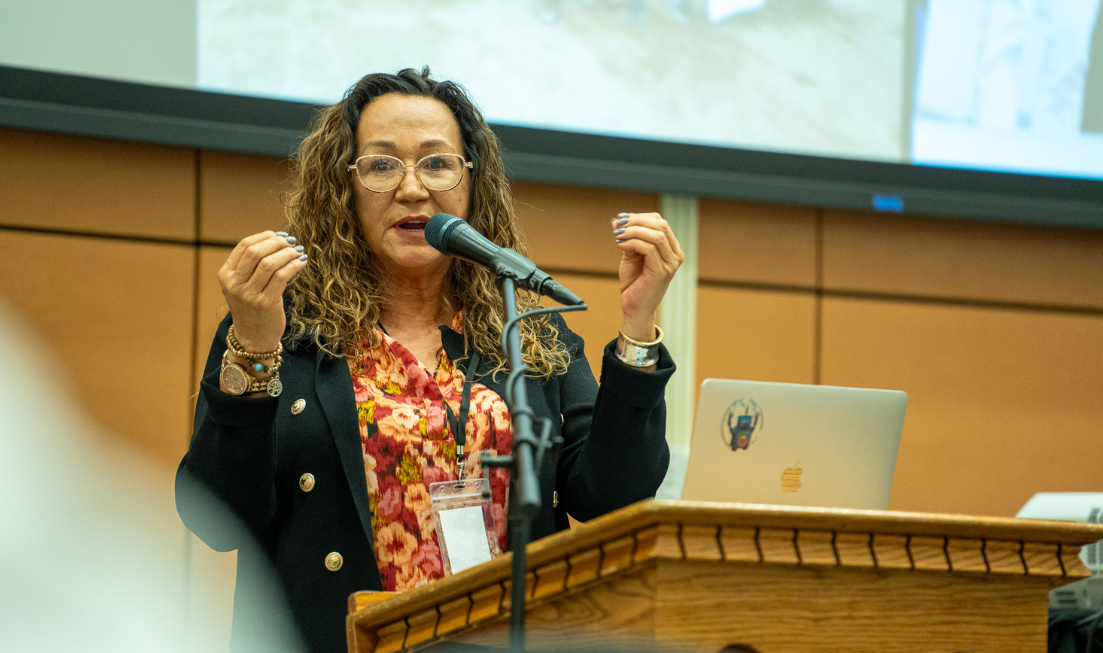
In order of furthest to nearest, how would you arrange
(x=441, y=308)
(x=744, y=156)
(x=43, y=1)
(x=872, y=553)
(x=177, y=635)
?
(x=744, y=156) < (x=177, y=635) < (x=43, y=1) < (x=441, y=308) < (x=872, y=553)

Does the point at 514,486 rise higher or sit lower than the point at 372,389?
lower

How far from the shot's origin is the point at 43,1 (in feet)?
7.39

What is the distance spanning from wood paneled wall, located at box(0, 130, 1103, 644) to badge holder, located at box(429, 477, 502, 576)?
126cm

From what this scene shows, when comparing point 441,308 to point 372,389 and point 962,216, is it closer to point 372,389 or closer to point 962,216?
point 372,389

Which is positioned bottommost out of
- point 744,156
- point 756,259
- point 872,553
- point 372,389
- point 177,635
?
point 177,635

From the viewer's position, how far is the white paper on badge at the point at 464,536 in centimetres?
139

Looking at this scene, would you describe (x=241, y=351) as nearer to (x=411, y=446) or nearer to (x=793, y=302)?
(x=411, y=446)

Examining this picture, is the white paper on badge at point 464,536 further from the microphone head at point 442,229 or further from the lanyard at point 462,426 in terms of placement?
the microphone head at point 442,229

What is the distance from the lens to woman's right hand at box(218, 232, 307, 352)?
1179mm

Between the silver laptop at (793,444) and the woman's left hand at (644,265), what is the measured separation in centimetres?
13

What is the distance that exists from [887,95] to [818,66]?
23 centimetres

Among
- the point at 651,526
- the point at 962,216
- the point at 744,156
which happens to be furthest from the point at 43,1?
the point at 962,216

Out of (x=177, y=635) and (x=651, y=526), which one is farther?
(x=177, y=635)

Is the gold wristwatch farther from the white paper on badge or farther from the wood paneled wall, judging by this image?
the wood paneled wall
